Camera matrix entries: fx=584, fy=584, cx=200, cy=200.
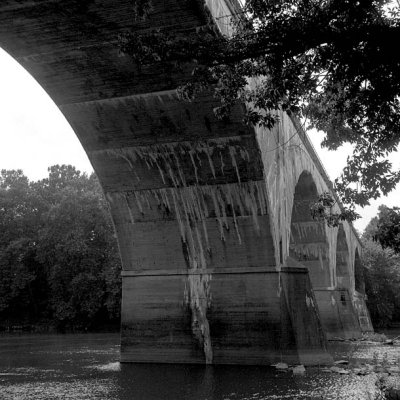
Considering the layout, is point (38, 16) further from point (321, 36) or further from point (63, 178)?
point (63, 178)

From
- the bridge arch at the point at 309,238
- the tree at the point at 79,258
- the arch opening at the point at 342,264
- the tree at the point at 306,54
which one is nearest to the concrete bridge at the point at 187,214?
the tree at the point at 306,54

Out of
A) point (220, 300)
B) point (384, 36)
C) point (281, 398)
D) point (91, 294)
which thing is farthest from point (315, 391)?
point (91, 294)

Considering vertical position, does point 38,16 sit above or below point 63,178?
below

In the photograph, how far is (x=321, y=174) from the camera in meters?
28.0

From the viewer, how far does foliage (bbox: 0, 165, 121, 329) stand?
43.2 m

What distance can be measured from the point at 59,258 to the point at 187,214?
29126 mm

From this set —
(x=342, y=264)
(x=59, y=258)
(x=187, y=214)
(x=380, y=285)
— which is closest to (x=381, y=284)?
(x=380, y=285)

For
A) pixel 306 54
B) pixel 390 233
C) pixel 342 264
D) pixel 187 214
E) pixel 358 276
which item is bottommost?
pixel 390 233

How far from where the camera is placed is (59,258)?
43.6 meters

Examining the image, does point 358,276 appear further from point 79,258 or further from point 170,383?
point 170,383

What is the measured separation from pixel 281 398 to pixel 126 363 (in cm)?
657

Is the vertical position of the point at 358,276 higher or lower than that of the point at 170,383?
higher

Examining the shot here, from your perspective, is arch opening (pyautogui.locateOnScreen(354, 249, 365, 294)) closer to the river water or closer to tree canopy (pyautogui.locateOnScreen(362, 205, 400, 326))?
tree canopy (pyautogui.locateOnScreen(362, 205, 400, 326))

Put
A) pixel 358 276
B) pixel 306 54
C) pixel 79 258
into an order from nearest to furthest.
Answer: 1. pixel 306 54
2. pixel 79 258
3. pixel 358 276
